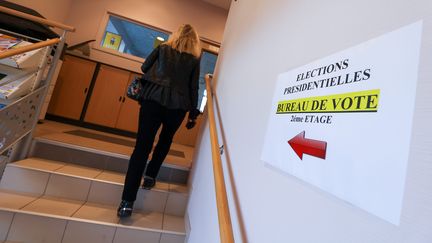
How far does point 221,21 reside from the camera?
4688 mm

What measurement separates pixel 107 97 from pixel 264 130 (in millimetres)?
3716

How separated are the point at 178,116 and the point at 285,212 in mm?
1382

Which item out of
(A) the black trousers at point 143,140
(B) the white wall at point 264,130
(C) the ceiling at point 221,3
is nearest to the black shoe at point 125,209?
(A) the black trousers at point 143,140

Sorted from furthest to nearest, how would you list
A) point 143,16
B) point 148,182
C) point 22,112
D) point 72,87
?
point 143,16, point 72,87, point 148,182, point 22,112

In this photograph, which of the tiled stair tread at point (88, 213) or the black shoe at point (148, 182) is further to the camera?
the black shoe at point (148, 182)

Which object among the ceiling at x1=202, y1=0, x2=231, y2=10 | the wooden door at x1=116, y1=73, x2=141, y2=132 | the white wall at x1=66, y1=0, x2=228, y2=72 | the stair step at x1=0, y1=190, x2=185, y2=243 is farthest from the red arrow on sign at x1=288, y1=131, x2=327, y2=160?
the ceiling at x1=202, y1=0, x2=231, y2=10

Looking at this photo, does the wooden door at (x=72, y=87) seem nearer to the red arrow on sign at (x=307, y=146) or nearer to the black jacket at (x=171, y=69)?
the black jacket at (x=171, y=69)

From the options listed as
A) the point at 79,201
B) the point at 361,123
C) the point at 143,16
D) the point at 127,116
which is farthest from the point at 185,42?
the point at 143,16

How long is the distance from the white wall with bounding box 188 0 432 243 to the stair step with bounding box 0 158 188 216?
0.58m

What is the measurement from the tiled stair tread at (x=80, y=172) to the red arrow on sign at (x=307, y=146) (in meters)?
1.60

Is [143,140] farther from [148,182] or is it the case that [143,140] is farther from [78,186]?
[78,186]

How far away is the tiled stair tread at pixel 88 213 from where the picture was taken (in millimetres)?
1575

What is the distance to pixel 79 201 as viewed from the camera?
1854 millimetres

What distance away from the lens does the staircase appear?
154cm
